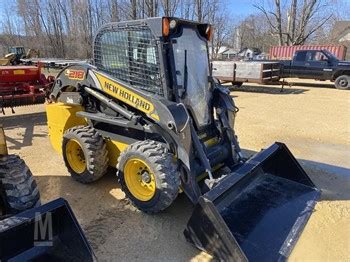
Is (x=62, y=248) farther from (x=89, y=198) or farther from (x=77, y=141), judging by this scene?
(x=77, y=141)

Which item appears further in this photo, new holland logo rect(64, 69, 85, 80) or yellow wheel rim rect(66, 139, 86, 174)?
yellow wheel rim rect(66, 139, 86, 174)

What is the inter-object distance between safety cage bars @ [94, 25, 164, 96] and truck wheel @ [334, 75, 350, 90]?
1433cm

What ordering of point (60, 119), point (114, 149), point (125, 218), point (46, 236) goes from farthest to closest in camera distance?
1. point (60, 119)
2. point (114, 149)
3. point (125, 218)
4. point (46, 236)

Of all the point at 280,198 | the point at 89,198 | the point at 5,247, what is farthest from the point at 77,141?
the point at 280,198

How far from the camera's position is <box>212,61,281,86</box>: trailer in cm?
1448

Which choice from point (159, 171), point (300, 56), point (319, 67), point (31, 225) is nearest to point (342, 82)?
point (319, 67)

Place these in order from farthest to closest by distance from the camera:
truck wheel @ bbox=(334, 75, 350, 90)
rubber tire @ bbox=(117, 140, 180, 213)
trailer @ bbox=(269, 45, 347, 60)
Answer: trailer @ bbox=(269, 45, 347, 60) → truck wheel @ bbox=(334, 75, 350, 90) → rubber tire @ bbox=(117, 140, 180, 213)

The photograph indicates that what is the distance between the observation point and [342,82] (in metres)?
15.6

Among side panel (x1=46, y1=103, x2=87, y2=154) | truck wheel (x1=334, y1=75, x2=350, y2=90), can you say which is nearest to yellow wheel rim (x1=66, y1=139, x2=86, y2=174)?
side panel (x1=46, y1=103, x2=87, y2=154)

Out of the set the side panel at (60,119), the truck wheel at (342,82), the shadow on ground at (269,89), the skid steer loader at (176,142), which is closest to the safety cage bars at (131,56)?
the skid steer loader at (176,142)

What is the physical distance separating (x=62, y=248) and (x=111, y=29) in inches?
112

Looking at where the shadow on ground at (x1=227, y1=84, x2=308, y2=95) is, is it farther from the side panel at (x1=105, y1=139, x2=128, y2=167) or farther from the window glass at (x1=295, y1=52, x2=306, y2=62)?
the side panel at (x1=105, y1=139, x2=128, y2=167)

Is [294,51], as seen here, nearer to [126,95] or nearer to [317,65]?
[317,65]

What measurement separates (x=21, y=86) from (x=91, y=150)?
5.02 m
